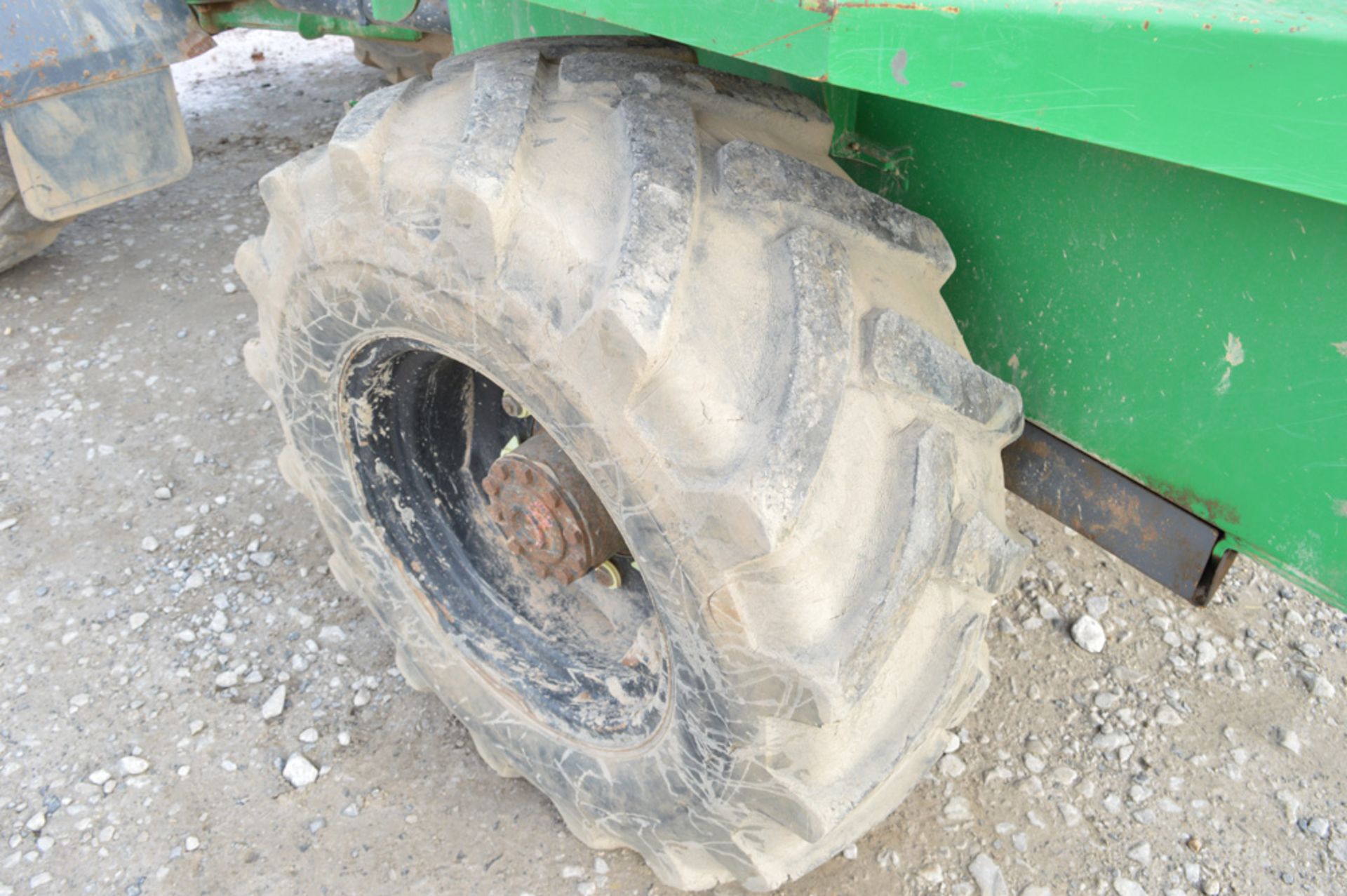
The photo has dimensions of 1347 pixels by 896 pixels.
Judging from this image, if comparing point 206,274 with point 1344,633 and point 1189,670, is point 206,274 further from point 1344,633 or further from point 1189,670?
point 1344,633

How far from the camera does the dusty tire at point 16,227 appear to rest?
2.89 m

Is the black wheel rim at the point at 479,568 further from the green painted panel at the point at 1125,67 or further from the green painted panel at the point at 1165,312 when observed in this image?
the green painted panel at the point at 1125,67

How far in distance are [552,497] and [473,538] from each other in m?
0.44

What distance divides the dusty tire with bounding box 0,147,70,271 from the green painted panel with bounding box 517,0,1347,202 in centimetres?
284

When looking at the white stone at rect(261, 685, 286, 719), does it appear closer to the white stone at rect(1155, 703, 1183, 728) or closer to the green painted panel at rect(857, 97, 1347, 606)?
the green painted panel at rect(857, 97, 1347, 606)

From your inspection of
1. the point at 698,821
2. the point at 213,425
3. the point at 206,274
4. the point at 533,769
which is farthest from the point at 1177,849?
the point at 206,274

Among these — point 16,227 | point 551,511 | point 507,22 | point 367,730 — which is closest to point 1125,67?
point 551,511

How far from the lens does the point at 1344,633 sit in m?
2.15

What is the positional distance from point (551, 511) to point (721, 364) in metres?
0.50

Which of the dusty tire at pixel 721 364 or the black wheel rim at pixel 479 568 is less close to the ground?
the dusty tire at pixel 721 364

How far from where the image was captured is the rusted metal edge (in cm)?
118

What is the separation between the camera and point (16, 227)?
3.02 meters

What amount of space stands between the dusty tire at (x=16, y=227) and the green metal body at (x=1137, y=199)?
2395 millimetres

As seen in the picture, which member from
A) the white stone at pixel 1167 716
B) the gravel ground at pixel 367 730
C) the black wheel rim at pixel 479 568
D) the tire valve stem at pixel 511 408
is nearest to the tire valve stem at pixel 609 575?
the black wheel rim at pixel 479 568
